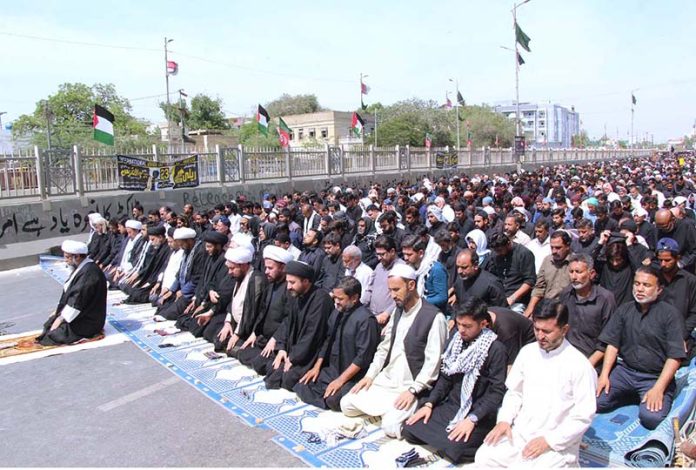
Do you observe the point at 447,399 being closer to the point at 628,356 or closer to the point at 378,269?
the point at 628,356

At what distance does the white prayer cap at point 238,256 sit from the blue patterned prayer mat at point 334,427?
3.40ft

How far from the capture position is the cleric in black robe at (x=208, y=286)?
22.1 ft

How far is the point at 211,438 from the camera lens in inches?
165

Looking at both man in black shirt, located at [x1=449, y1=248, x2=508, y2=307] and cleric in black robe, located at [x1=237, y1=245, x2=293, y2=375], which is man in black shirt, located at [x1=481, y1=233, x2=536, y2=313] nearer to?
man in black shirt, located at [x1=449, y1=248, x2=508, y2=307]

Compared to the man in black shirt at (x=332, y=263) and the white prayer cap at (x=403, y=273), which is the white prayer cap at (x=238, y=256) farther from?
the white prayer cap at (x=403, y=273)

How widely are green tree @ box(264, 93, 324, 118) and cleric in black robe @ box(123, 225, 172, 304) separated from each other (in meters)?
66.9

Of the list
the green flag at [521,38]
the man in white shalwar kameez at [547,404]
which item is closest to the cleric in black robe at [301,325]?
the man in white shalwar kameez at [547,404]

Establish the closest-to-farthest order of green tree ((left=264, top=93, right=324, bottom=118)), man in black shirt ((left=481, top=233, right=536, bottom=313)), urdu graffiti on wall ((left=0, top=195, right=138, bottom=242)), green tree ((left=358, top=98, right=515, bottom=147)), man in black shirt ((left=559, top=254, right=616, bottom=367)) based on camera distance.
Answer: man in black shirt ((left=559, top=254, right=616, bottom=367)) < man in black shirt ((left=481, top=233, right=536, bottom=313)) < urdu graffiti on wall ((left=0, top=195, right=138, bottom=242)) < green tree ((left=358, top=98, right=515, bottom=147)) < green tree ((left=264, top=93, right=324, bottom=118))

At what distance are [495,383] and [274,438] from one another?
1.67 meters

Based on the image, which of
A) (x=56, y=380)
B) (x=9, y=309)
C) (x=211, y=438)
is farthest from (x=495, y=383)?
(x=9, y=309)

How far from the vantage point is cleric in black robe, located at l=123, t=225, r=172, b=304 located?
852 centimetres

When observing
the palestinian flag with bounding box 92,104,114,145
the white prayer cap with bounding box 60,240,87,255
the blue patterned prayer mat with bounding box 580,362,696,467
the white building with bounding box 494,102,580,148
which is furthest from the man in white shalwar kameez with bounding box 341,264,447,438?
the white building with bounding box 494,102,580,148

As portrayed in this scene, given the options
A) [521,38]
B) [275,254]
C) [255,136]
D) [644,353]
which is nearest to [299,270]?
[275,254]

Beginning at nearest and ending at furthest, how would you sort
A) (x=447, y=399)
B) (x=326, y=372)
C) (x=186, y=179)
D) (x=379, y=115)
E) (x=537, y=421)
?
(x=537, y=421) < (x=447, y=399) < (x=326, y=372) < (x=186, y=179) < (x=379, y=115)
